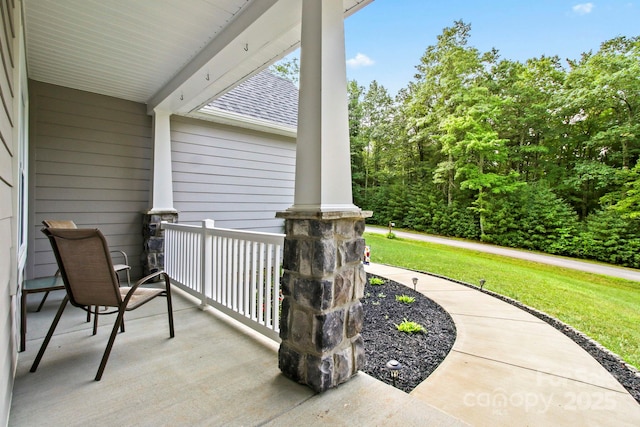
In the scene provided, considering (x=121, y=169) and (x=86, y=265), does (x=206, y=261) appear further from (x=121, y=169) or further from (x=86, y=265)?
(x=121, y=169)

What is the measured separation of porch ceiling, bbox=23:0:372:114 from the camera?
84.9 inches

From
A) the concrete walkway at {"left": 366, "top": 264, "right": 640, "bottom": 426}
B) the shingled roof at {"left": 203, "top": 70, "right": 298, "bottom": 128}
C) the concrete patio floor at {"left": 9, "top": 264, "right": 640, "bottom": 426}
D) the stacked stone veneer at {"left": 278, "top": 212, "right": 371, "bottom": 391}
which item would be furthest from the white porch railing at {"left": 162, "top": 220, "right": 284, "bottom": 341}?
the shingled roof at {"left": 203, "top": 70, "right": 298, "bottom": 128}

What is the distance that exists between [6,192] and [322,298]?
168cm

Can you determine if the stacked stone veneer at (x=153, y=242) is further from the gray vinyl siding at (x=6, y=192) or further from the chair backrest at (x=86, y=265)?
the gray vinyl siding at (x=6, y=192)

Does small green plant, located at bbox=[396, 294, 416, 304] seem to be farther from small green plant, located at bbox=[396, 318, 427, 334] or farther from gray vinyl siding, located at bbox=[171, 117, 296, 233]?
gray vinyl siding, located at bbox=[171, 117, 296, 233]

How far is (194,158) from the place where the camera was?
484 centimetres

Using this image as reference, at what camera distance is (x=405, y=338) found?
281cm

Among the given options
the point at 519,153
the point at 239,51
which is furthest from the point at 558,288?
the point at 239,51

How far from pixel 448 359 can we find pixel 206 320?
2351 millimetres

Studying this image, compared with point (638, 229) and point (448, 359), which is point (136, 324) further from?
point (638, 229)

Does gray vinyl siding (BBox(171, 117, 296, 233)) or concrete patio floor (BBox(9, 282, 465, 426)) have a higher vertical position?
gray vinyl siding (BBox(171, 117, 296, 233))

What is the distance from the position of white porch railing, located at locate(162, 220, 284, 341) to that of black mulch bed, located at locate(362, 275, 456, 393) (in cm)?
103

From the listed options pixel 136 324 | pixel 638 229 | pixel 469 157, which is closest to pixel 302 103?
pixel 136 324

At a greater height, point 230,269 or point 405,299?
point 230,269
